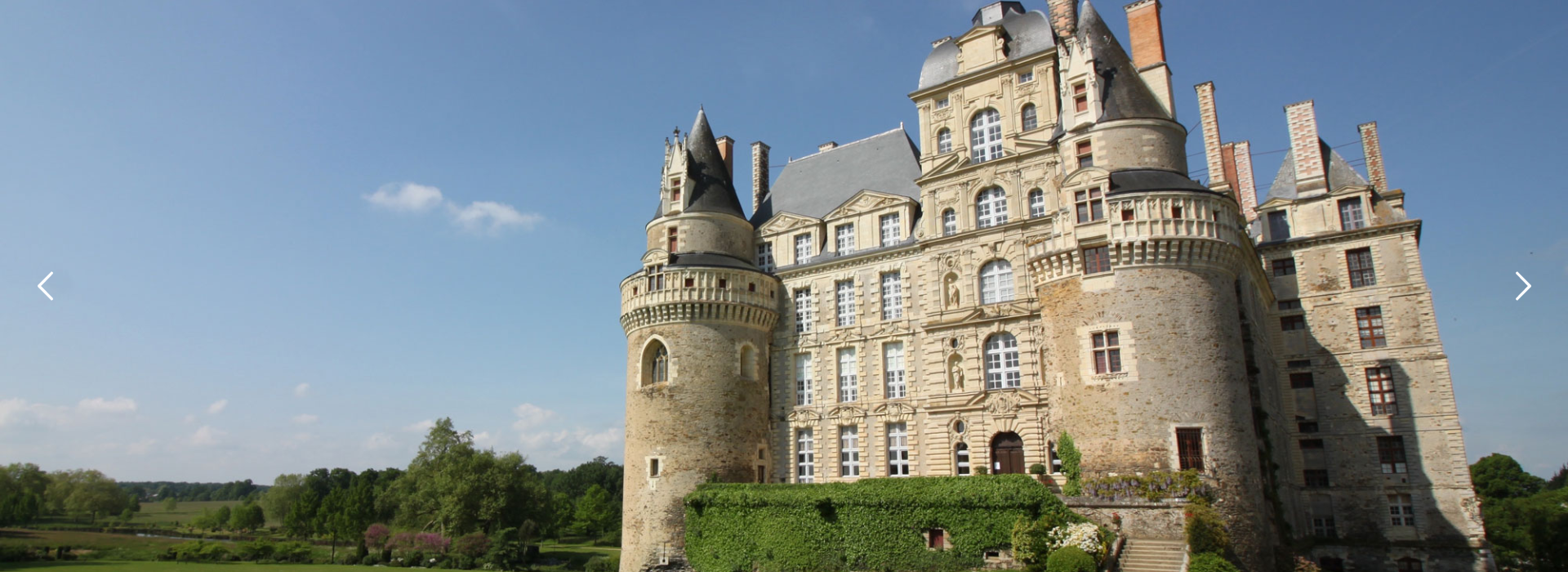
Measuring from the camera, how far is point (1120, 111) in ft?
83.7

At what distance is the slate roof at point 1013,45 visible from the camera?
2866cm

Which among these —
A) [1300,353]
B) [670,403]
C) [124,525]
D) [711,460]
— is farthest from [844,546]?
[124,525]

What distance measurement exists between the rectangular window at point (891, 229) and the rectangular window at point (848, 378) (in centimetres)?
429

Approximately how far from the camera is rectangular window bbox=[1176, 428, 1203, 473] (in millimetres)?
21297

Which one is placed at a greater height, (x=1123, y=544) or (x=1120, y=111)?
(x=1120, y=111)

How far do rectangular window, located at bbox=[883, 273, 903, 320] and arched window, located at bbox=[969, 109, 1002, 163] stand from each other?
4.96 m

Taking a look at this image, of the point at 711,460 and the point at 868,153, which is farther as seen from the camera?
the point at 868,153

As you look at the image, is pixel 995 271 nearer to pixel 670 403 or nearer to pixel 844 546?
pixel 844 546

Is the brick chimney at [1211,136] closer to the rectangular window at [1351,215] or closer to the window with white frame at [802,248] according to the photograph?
the rectangular window at [1351,215]

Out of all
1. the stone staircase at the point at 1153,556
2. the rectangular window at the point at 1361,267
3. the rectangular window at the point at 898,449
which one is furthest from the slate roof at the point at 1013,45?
the stone staircase at the point at 1153,556

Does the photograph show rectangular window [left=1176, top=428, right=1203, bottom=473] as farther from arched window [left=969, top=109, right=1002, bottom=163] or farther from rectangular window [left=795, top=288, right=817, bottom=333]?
rectangular window [left=795, top=288, right=817, bottom=333]

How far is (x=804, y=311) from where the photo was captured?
32375 millimetres

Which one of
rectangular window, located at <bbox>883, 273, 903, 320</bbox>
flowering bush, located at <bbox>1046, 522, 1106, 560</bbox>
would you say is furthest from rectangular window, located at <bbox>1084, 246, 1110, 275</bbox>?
rectangular window, located at <bbox>883, 273, 903, 320</bbox>

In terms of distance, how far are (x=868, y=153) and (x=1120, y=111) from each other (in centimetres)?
1179
